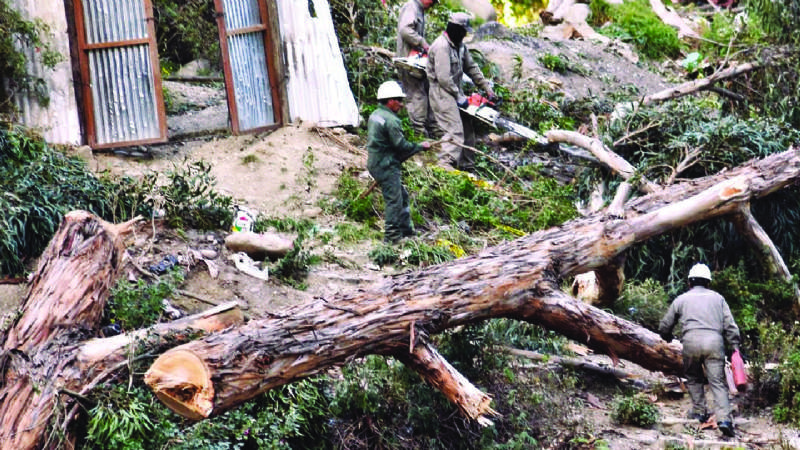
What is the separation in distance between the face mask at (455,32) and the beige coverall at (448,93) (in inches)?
2.4

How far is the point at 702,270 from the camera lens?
9.06 metres

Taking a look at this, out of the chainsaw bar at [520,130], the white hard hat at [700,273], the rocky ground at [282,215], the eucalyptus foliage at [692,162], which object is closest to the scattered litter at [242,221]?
the rocky ground at [282,215]

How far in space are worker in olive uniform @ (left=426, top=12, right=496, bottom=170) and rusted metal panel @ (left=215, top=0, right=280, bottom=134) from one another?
2.04 metres

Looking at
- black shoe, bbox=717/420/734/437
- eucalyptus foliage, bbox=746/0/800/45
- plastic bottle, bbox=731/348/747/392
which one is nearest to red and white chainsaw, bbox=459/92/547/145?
eucalyptus foliage, bbox=746/0/800/45

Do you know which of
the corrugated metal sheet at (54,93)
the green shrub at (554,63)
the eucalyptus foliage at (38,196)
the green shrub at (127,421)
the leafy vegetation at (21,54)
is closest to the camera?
the green shrub at (127,421)

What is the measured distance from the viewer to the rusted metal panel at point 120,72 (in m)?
11.4

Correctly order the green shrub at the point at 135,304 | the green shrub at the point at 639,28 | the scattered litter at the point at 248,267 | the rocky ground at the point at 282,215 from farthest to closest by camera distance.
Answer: the green shrub at the point at 639,28, the scattered litter at the point at 248,267, the rocky ground at the point at 282,215, the green shrub at the point at 135,304

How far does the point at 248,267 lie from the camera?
995cm

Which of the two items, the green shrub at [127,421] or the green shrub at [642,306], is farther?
the green shrub at [642,306]

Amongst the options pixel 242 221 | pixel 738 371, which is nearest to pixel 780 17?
pixel 738 371

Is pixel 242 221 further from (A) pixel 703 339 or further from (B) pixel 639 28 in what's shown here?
(B) pixel 639 28

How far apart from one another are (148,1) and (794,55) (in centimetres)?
760

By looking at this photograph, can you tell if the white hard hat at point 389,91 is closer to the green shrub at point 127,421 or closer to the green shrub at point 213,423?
the green shrub at point 213,423

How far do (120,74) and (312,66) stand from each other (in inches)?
88.7
